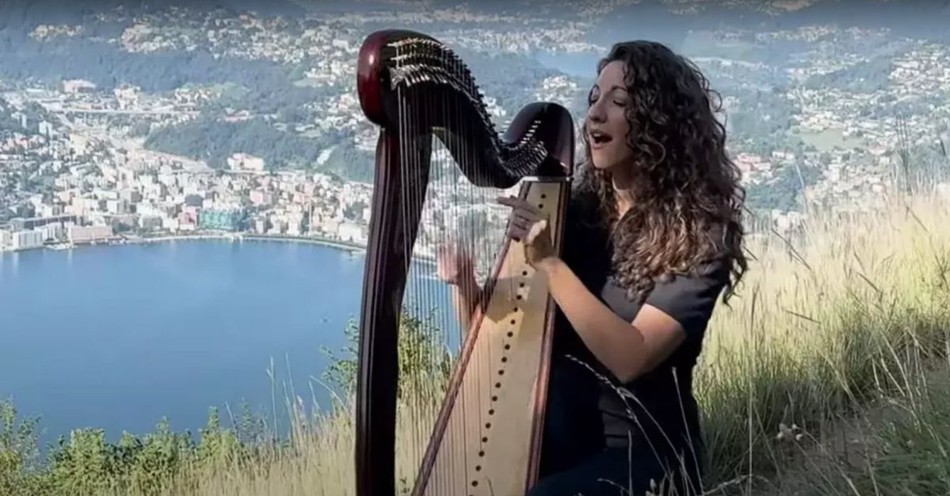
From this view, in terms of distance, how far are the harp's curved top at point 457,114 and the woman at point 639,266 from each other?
0.18 feet

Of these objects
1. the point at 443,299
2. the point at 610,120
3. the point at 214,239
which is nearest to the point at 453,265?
the point at 443,299

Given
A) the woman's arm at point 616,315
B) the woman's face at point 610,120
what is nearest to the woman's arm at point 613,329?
the woman's arm at point 616,315

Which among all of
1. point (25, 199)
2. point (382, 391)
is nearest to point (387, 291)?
point (382, 391)

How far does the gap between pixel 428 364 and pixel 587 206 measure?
1.15 ft

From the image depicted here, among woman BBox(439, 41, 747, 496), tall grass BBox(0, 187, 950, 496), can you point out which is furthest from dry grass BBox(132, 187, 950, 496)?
woman BBox(439, 41, 747, 496)

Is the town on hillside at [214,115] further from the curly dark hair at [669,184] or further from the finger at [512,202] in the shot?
the curly dark hair at [669,184]

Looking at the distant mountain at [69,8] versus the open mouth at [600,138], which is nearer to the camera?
the open mouth at [600,138]

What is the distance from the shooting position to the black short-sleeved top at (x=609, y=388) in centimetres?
162

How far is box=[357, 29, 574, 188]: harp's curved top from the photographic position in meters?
1.13

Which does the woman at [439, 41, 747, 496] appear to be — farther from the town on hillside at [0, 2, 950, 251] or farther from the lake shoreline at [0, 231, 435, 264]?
the lake shoreline at [0, 231, 435, 264]

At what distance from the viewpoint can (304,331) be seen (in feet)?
8.52

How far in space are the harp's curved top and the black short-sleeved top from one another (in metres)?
0.13

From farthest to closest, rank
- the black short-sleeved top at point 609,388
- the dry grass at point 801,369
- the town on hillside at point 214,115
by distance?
the town on hillside at point 214,115
the dry grass at point 801,369
the black short-sleeved top at point 609,388

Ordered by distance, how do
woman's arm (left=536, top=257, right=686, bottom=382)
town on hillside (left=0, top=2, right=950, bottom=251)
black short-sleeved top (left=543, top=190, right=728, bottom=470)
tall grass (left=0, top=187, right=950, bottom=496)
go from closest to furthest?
woman's arm (left=536, top=257, right=686, bottom=382) < black short-sleeved top (left=543, top=190, right=728, bottom=470) < tall grass (left=0, top=187, right=950, bottom=496) < town on hillside (left=0, top=2, right=950, bottom=251)
